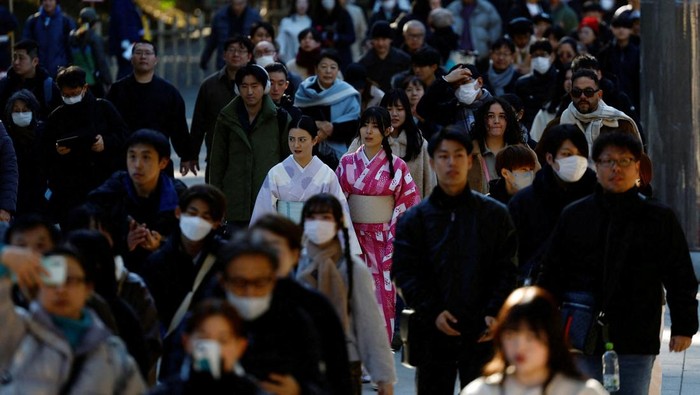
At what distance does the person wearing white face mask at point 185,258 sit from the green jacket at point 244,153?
12.8 ft

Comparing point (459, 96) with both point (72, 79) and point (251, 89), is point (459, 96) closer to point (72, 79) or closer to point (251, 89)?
point (251, 89)

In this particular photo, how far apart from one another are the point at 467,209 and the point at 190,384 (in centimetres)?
237

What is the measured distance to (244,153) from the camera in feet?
39.3

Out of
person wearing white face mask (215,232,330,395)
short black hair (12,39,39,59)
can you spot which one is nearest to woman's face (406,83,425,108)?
short black hair (12,39,39,59)

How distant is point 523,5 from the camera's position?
72.7ft

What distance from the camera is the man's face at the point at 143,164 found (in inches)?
354

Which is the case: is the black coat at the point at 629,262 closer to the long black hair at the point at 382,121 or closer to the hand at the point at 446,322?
the hand at the point at 446,322

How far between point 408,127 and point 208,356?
6.29 meters

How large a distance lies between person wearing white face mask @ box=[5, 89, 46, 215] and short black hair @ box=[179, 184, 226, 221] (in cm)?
480

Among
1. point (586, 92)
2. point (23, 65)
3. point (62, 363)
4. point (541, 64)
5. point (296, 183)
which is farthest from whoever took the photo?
point (541, 64)

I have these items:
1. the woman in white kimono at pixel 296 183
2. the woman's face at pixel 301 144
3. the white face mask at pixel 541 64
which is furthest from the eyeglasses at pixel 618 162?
the white face mask at pixel 541 64

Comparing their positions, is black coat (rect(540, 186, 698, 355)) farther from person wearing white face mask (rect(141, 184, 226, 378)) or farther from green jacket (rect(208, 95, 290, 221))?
green jacket (rect(208, 95, 290, 221))

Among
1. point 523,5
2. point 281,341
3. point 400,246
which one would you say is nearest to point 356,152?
point 400,246

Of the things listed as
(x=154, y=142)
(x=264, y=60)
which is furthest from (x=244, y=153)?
(x=264, y=60)
